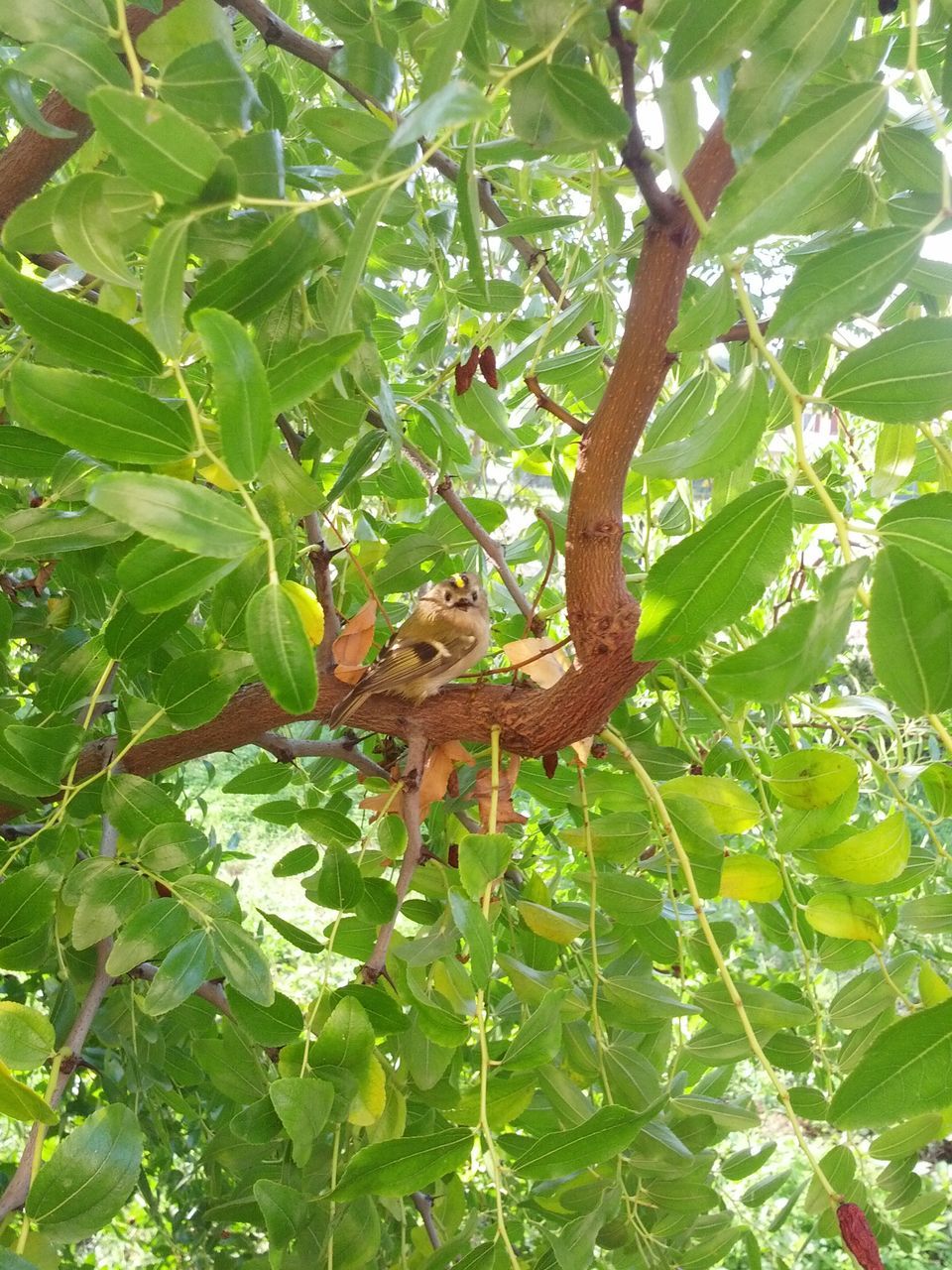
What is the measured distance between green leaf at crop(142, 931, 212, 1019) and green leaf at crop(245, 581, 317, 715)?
0.29 m

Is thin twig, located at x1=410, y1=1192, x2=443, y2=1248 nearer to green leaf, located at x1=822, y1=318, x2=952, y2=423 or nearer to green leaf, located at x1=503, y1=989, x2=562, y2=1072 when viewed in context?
green leaf, located at x1=503, y1=989, x2=562, y2=1072

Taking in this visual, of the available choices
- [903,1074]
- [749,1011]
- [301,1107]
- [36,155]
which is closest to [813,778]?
[749,1011]

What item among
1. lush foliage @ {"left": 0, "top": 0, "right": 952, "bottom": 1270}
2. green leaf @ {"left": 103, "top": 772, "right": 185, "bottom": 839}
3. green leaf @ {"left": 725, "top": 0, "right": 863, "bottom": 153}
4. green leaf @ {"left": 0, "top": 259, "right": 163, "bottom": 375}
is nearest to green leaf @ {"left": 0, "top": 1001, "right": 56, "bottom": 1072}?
lush foliage @ {"left": 0, "top": 0, "right": 952, "bottom": 1270}

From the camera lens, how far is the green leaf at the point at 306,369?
15.4 inches

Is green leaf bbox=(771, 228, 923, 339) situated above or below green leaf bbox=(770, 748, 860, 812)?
above

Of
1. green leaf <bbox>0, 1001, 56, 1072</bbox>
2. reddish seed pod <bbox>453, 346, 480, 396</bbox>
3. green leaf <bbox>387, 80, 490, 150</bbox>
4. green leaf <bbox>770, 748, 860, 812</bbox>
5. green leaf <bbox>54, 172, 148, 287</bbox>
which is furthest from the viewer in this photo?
reddish seed pod <bbox>453, 346, 480, 396</bbox>

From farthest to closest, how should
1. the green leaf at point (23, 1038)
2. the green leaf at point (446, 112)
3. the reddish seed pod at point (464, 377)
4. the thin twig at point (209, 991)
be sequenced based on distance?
1. the thin twig at point (209, 991)
2. the reddish seed pod at point (464, 377)
3. the green leaf at point (23, 1038)
4. the green leaf at point (446, 112)

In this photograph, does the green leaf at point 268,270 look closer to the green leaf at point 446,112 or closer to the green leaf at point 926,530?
the green leaf at point 446,112

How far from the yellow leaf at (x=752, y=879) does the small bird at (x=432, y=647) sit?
0.27 m

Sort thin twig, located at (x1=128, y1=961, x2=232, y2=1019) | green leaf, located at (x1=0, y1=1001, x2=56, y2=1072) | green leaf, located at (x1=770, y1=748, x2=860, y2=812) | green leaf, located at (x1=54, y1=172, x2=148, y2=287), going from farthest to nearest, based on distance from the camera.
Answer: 1. thin twig, located at (x1=128, y1=961, x2=232, y2=1019)
2. green leaf, located at (x1=770, y1=748, x2=860, y2=812)
3. green leaf, located at (x1=0, y1=1001, x2=56, y2=1072)
4. green leaf, located at (x1=54, y1=172, x2=148, y2=287)

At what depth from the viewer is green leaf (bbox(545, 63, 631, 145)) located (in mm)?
430

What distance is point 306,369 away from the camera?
1.30ft

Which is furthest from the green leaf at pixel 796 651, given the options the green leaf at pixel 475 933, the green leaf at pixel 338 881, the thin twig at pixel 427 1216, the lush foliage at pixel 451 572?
the thin twig at pixel 427 1216

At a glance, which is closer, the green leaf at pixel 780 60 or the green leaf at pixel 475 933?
the green leaf at pixel 780 60
